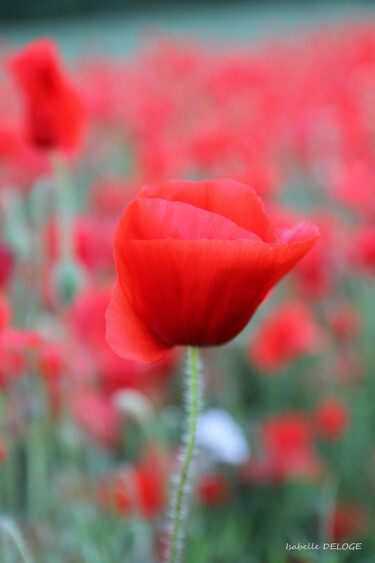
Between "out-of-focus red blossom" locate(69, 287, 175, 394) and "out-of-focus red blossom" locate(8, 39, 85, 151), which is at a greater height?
"out-of-focus red blossom" locate(8, 39, 85, 151)

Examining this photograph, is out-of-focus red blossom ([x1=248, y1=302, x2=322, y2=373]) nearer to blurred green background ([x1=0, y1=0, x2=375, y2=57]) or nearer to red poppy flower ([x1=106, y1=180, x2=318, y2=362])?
red poppy flower ([x1=106, y1=180, x2=318, y2=362])

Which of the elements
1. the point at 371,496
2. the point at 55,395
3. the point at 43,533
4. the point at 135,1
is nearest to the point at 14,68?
the point at 55,395

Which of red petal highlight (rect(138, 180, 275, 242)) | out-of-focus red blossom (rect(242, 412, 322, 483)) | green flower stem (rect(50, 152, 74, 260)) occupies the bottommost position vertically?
out-of-focus red blossom (rect(242, 412, 322, 483))

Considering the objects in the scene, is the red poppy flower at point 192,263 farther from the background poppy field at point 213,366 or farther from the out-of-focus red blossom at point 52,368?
the out-of-focus red blossom at point 52,368

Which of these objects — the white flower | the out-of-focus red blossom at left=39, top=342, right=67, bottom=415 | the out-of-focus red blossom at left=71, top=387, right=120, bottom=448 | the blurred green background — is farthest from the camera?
the blurred green background

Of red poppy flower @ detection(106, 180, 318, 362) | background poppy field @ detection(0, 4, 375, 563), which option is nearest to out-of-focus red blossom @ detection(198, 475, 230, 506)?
background poppy field @ detection(0, 4, 375, 563)

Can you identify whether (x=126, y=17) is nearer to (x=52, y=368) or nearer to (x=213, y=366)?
(x=213, y=366)

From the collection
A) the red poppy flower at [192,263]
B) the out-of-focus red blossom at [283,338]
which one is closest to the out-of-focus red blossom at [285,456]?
the out-of-focus red blossom at [283,338]
